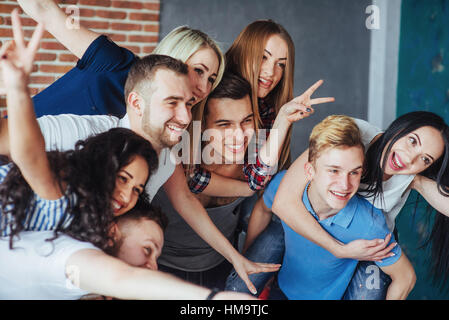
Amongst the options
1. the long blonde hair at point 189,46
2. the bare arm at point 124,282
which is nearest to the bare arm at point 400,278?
the bare arm at point 124,282

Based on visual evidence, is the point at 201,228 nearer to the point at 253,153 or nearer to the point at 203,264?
the point at 203,264

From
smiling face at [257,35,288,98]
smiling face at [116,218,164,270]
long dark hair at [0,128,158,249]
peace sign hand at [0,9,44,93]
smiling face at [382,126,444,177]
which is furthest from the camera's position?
smiling face at [257,35,288,98]

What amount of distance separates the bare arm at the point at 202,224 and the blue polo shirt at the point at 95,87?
0.23 m

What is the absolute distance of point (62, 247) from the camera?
28.6 inches

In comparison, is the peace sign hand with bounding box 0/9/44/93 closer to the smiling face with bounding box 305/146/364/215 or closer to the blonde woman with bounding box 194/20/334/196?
the blonde woman with bounding box 194/20/334/196

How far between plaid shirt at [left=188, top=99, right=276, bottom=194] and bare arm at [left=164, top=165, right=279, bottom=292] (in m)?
0.04

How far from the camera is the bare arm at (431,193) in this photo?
3.27ft

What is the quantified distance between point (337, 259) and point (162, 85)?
0.61 metres

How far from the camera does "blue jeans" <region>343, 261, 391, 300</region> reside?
102cm

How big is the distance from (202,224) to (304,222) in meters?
0.26

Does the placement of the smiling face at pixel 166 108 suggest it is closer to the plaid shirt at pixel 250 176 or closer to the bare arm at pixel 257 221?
the plaid shirt at pixel 250 176

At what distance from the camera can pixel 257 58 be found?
3.42ft

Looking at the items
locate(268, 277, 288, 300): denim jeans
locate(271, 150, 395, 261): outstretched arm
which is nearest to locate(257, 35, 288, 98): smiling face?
locate(271, 150, 395, 261): outstretched arm

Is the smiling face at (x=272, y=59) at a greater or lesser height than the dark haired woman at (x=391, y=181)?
greater
